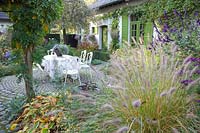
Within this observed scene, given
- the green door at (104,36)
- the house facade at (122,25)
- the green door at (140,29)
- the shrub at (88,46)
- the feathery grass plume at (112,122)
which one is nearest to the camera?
the feathery grass plume at (112,122)

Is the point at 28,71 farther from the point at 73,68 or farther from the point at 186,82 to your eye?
the point at 73,68

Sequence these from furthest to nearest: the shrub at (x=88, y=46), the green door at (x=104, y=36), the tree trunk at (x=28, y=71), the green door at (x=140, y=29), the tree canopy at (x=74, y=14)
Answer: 1. the green door at (x=104, y=36)
2. the shrub at (x=88, y=46)
3. the tree canopy at (x=74, y=14)
4. the green door at (x=140, y=29)
5. the tree trunk at (x=28, y=71)

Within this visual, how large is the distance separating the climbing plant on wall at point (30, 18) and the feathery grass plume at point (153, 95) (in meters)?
1.56

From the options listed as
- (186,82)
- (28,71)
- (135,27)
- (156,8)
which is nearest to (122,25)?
(135,27)

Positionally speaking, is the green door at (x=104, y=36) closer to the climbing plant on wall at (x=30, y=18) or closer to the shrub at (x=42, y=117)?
Answer: the climbing plant on wall at (x=30, y=18)

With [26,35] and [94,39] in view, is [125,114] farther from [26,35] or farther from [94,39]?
[94,39]

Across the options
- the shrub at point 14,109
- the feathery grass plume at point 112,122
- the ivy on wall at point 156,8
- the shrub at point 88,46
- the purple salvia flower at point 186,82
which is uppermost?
the ivy on wall at point 156,8

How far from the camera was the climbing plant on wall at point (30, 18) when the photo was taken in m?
3.13

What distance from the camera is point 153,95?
198 centimetres

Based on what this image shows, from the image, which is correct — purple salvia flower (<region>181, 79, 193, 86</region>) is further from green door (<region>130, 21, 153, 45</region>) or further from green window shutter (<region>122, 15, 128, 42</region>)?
green window shutter (<region>122, 15, 128, 42</region>)

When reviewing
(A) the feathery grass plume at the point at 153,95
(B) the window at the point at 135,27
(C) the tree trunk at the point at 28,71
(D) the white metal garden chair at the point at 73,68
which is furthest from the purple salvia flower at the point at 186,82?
(B) the window at the point at 135,27

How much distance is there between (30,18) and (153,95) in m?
2.13

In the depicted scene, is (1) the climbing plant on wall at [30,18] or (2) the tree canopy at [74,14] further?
(2) the tree canopy at [74,14]

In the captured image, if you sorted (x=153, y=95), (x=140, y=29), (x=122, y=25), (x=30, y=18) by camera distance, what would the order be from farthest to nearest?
(x=122, y=25)
(x=140, y=29)
(x=30, y=18)
(x=153, y=95)
